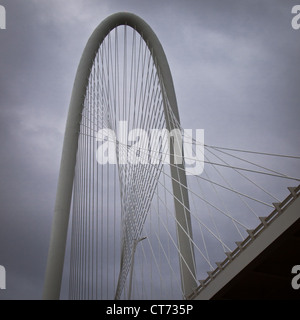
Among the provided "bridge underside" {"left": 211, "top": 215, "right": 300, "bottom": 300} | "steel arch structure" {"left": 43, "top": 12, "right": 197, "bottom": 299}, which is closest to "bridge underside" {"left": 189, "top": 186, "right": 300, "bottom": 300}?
"bridge underside" {"left": 211, "top": 215, "right": 300, "bottom": 300}

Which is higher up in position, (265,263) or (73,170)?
(73,170)

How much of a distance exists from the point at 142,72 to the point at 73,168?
5.87m

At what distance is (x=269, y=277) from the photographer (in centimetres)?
1465

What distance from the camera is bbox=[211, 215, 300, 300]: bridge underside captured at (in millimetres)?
12352

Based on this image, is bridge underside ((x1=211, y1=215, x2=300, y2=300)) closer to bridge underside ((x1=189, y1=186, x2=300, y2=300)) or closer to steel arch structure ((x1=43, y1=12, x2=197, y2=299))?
bridge underside ((x1=189, y1=186, x2=300, y2=300))

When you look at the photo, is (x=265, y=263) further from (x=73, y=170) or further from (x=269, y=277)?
(x=73, y=170)

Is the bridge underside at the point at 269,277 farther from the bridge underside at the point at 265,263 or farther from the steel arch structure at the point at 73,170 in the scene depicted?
the steel arch structure at the point at 73,170

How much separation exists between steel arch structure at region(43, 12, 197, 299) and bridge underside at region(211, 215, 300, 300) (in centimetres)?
323

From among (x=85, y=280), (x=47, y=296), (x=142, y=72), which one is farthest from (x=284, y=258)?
(x=142, y=72)

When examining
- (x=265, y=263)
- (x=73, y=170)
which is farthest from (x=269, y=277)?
(x=73, y=170)

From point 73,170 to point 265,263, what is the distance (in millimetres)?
11252

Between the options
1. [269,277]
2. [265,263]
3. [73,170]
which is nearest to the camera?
[265,263]

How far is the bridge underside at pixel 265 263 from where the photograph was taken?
35.8ft
